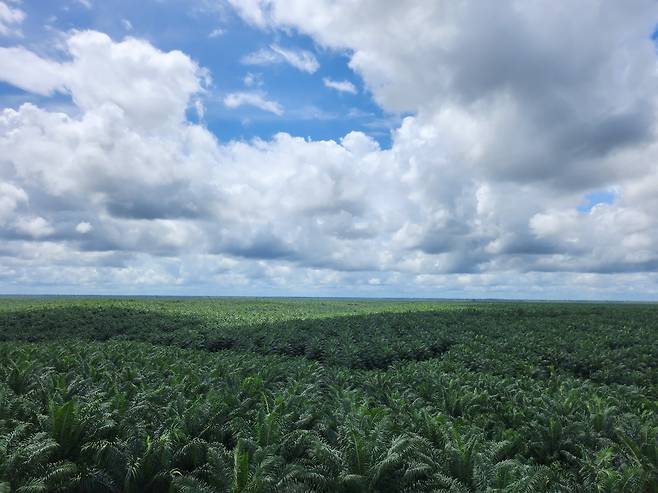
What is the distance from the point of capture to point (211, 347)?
1166 inches

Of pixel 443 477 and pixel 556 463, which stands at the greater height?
pixel 443 477

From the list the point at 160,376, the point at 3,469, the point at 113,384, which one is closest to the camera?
the point at 3,469

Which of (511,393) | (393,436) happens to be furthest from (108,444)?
(511,393)

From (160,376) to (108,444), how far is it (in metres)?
6.19

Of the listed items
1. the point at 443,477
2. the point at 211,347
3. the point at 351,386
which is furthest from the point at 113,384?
the point at 211,347

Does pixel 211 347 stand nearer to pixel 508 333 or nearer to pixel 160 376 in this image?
pixel 160 376

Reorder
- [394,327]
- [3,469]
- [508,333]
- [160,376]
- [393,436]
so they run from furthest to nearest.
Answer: [394,327] → [508,333] → [160,376] → [393,436] → [3,469]

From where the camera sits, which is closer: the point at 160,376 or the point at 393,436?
the point at 393,436

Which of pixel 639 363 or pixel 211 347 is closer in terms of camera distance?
pixel 639 363

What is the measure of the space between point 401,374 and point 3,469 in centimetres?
1238

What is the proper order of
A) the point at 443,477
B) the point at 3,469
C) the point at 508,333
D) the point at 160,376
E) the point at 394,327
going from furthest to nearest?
the point at 394,327, the point at 508,333, the point at 160,376, the point at 443,477, the point at 3,469

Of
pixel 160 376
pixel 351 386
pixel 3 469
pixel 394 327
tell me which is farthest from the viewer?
pixel 394 327

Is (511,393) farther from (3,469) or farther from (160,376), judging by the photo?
(3,469)

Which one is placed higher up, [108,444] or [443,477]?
[108,444]
